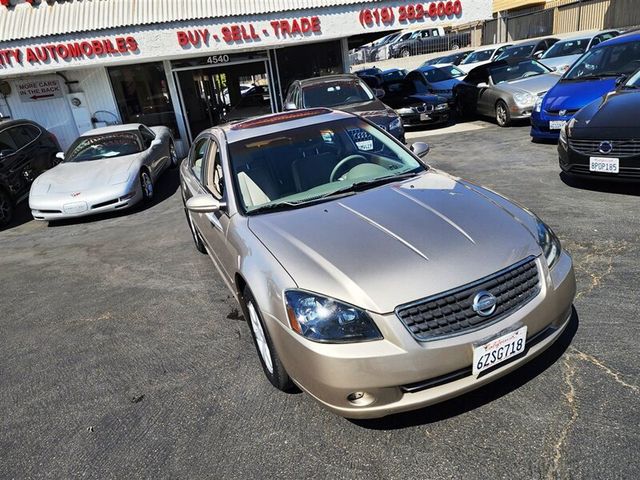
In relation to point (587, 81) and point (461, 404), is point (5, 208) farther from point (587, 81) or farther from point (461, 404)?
point (587, 81)

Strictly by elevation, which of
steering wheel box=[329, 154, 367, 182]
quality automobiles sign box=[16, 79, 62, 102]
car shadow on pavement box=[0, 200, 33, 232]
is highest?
quality automobiles sign box=[16, 79, 62, 102]

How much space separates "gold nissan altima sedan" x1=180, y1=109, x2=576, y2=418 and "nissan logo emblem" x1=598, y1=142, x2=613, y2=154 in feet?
8.81

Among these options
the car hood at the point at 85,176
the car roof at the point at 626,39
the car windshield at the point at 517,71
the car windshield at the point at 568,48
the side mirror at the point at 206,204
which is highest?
the car roof at the point at 626,39

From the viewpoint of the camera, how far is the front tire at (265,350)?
2721 mm

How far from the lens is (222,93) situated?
602 inches

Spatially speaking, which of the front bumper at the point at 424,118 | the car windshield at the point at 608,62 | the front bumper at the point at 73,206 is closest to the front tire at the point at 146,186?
the front bumper at the point at 73,206

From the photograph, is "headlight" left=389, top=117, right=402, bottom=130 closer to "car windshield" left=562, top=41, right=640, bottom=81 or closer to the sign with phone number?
"car windshield" left=562, top=41, right=640, bottom=81

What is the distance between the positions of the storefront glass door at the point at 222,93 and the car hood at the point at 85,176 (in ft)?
18.2

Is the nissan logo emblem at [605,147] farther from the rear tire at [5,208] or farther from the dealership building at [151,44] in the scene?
the rear tire at [5,208]

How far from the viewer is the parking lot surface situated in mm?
2336

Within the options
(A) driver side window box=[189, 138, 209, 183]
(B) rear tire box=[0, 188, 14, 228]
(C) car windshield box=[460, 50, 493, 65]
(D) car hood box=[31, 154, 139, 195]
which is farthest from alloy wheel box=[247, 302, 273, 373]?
(C) car windshield box=[460, 50, 493, 65]

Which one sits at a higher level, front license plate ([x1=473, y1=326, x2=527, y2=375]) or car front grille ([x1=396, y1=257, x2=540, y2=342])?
car front grille ([x1=396, y1=257, x2=540, y2=342])

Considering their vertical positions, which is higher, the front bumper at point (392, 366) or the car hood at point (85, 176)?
the front bumper at point (392, 366)

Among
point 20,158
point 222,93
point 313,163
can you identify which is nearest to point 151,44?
point 222,93
